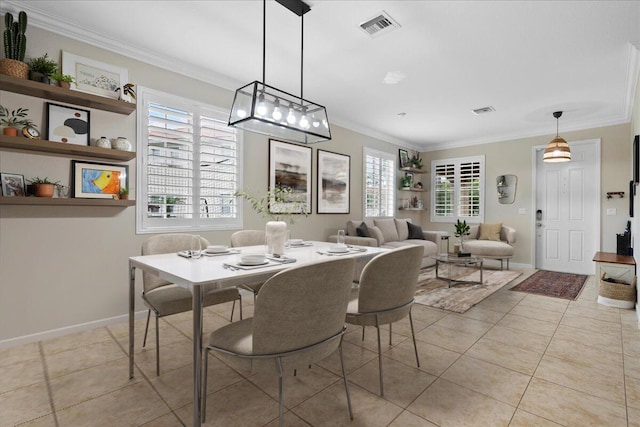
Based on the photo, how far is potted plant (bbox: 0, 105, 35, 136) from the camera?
240 centimetres

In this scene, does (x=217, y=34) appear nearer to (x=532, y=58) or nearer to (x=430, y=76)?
(x=430, y=76)

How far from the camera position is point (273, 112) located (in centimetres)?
244

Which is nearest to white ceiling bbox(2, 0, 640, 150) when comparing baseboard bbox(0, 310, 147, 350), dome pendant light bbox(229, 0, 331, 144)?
dome pendant light bbox(229, 0, 331, 144)

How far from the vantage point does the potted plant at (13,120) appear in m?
2.40

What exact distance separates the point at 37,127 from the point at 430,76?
391 centimetres

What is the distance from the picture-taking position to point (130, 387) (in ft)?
6.41

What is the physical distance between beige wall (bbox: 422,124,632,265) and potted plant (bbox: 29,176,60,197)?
6.89 metres

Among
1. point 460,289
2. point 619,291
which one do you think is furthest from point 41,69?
point 619,291

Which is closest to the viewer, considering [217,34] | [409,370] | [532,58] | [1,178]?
[409,370]

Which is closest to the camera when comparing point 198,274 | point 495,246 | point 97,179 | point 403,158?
point 198,274

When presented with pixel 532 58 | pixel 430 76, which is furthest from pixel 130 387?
pixel 532 58

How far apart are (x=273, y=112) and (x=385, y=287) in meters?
1.54

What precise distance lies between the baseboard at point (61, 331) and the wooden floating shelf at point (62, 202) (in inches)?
42.8

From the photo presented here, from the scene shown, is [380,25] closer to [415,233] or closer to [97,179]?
[97,179]
